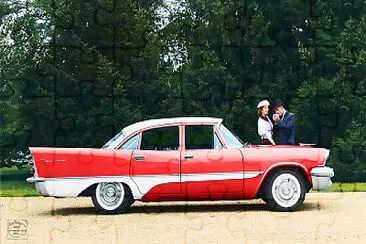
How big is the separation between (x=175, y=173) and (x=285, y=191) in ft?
6.10

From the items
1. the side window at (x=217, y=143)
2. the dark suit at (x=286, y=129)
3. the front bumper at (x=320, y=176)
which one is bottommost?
the front bumper at (x=320, y=176)

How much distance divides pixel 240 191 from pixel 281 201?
0.71 meters

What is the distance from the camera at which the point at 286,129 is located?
1609 centimetres

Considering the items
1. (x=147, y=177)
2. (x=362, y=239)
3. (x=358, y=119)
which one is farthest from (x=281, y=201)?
(x=358, y=119)

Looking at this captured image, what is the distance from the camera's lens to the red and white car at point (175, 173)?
14.1 metres

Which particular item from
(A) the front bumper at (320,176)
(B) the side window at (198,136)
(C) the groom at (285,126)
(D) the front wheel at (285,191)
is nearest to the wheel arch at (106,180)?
(B) the side window at (198,136)

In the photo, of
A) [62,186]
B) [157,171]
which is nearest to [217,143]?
[157,171]

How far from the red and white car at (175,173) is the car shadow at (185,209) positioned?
1.06 feet

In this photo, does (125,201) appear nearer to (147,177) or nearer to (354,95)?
(147,177)

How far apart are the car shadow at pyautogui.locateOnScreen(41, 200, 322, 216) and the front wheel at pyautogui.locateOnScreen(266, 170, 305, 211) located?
222 mm

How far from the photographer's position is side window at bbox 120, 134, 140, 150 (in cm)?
1439

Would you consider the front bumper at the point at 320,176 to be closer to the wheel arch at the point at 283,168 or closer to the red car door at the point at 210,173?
the wheel arch at the point at 283,168

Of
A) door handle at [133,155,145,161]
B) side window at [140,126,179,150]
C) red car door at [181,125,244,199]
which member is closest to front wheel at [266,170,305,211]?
red car door at [181,125,244,199]

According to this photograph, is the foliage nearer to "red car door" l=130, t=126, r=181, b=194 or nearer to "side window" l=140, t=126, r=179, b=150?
"side window" l=140, t=126, r=179, b=150
